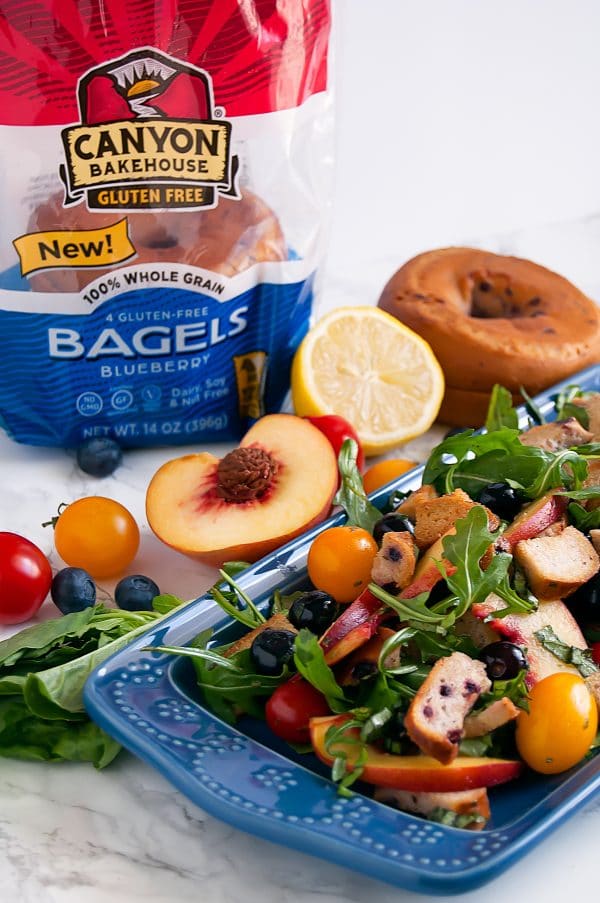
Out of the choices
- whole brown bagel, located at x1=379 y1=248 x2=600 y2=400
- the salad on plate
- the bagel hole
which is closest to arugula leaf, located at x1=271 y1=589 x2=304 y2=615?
the salad on plate

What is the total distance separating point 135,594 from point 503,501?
56 centimetres

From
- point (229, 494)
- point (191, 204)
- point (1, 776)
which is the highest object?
point (191, 204)

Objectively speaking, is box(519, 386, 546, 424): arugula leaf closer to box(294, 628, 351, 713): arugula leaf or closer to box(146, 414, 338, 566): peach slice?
box(146, 414, 338, 566): peach slice

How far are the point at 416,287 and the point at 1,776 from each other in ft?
4.39

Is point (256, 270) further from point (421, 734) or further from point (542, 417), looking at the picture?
point (421, 734)

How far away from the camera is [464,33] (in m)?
2.97

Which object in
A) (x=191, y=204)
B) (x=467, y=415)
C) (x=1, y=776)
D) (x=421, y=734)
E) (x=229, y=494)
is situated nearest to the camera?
(x=421, y=734)

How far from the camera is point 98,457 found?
2.22 m

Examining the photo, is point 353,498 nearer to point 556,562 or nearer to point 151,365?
point 556,562

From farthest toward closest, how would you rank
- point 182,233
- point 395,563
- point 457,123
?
point 457,123 < point 182,233 < point 395,563

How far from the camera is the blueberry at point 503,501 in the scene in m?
1.71

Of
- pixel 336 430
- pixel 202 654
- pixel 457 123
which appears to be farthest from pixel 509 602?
pixel 457 123

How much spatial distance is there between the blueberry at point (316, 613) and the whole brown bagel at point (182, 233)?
2.60 ft

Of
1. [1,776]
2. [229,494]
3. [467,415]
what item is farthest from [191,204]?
[1,776]
